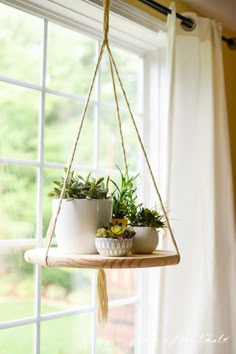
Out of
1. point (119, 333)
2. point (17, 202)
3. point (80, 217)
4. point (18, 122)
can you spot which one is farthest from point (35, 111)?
point (119, 333)

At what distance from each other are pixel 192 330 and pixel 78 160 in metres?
0.77

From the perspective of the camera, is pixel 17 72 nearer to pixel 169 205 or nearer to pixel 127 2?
pixel 127 2

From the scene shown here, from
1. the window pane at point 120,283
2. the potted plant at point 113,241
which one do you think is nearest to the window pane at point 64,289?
the window pane at point 120,283

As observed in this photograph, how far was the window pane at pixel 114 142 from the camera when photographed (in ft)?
6.50

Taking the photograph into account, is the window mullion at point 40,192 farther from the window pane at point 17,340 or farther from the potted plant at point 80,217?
the potted plant at point 80,217

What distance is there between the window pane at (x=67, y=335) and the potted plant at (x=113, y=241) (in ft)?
2.24

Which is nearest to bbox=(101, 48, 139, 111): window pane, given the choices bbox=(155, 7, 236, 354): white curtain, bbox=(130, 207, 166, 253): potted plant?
bbox=(155, 7, 236, 354): white curtain

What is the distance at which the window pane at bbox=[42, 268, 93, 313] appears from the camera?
1.73m

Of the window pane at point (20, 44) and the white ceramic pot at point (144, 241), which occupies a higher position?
the window pane at point (20, 44)

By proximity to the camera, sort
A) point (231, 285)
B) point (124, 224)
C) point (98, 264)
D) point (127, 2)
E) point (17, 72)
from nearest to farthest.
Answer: point (98, 264), point (124, 224), point (17, 72), point (127, 2), point (231, 285)

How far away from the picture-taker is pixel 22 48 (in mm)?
1697

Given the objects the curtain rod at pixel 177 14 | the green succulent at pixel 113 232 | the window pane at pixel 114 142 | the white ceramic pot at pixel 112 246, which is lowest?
the white ceramic pot at pixel 112 246

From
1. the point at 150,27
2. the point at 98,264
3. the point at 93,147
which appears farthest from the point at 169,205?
the point at 98,264

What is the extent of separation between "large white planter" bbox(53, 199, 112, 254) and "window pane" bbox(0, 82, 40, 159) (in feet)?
1.62
